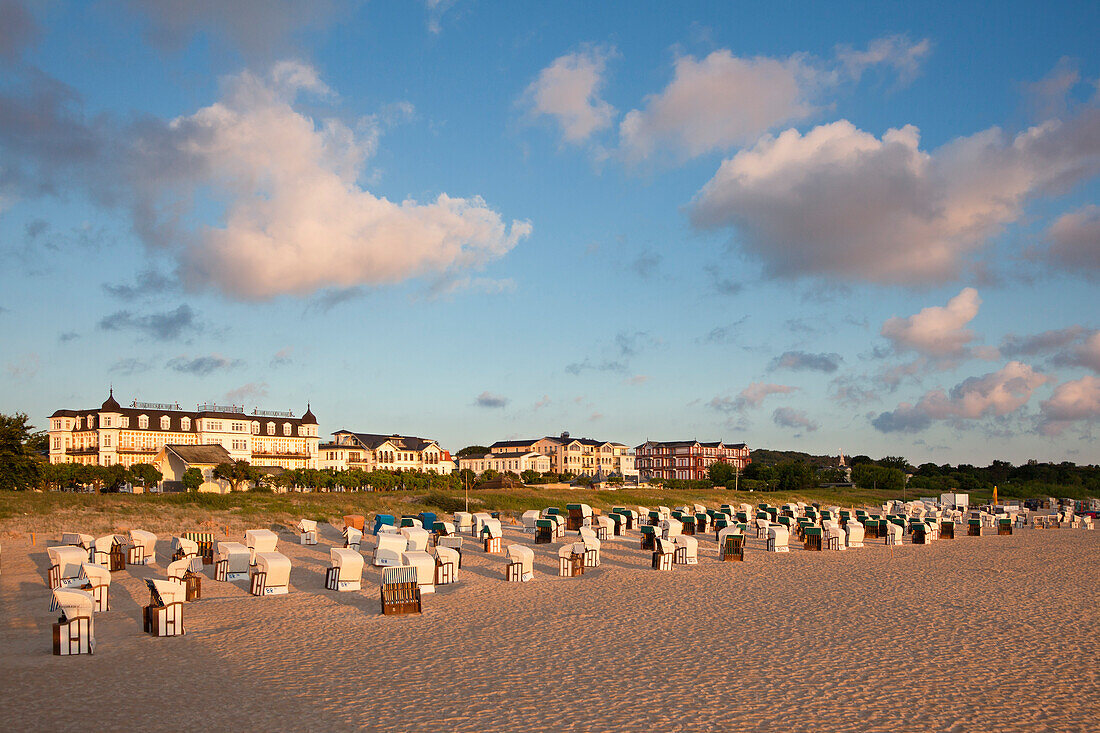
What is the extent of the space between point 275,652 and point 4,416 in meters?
39.1

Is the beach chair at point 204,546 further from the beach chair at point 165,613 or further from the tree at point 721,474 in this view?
the tree at point 721,474

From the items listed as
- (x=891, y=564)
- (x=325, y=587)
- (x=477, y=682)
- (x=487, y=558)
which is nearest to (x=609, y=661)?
(x=477, y=682)

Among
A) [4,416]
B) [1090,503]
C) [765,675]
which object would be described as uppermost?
[4,416]

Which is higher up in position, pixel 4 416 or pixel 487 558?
pixel 4 416

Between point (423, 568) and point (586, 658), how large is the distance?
245 inches

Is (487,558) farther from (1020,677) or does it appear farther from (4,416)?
(4,416)

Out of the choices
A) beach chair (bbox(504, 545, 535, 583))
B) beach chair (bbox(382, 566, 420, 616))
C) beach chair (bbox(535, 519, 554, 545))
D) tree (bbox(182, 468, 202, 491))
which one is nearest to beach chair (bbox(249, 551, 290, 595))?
beach chair (bbox(382, 566, 420, 616))

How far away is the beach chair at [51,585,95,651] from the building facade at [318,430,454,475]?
8181cm

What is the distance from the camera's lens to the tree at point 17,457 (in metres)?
39.7

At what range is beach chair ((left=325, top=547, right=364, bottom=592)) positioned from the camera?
56.7 feet

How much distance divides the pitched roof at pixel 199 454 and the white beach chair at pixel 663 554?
57798 millimetres

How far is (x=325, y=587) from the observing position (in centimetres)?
1797

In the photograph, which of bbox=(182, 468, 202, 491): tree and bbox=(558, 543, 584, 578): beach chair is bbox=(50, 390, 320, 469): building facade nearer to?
bbox=(182, 468, 202, 491): tree

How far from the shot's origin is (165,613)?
41.9 feet
